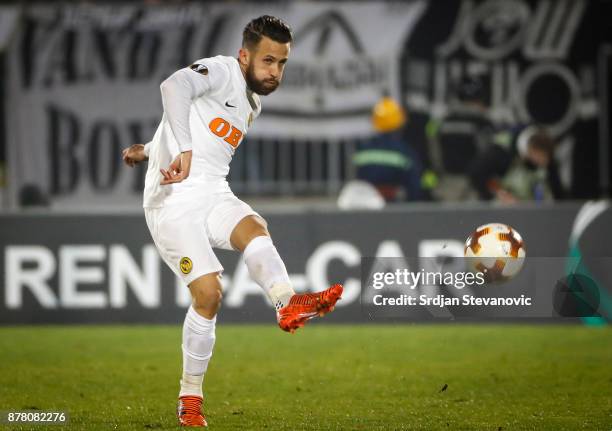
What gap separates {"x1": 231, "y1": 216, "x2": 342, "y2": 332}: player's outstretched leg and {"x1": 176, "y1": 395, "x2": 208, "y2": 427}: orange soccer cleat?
0.70 metres

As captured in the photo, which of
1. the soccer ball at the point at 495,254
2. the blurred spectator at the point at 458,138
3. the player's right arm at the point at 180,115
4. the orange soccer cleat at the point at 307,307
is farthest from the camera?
the blurred spectator at the point at 458,138

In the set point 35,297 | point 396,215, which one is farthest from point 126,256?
point 396,215

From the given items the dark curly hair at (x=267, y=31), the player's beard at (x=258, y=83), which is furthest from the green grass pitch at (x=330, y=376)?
the dark curly hair at (x=267, y=31)

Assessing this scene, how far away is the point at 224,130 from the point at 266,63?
431 millimetres

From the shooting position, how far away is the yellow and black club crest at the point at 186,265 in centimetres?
614

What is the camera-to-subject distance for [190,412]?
20.2ft

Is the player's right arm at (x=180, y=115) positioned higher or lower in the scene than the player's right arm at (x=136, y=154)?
higher

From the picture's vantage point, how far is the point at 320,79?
14812mm

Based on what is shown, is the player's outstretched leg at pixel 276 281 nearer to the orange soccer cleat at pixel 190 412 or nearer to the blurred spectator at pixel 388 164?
the orange soccer cleat at pixel 190 412

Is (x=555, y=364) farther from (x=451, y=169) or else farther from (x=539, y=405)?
(x=451, y=169)

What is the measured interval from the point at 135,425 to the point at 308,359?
330 cm

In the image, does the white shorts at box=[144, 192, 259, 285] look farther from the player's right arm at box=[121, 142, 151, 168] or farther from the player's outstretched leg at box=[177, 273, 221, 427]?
the player's right arm at box=[121, 142, 151, 168]

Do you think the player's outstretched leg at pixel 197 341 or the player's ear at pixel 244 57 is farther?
the player's ear at pixel 244 57

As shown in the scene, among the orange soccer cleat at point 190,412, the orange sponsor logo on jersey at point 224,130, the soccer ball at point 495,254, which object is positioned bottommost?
the orange soccer cleat at point 190,412
